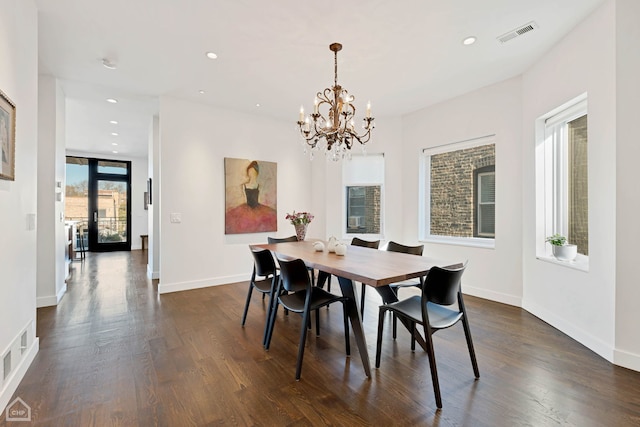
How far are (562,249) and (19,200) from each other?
4626mm

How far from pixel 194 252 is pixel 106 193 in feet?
19.5

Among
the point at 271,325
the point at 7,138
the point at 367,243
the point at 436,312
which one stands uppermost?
the point at 7,138

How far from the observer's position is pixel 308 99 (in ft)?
14.6

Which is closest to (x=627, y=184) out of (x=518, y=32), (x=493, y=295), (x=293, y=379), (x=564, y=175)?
(x=564, y=175)

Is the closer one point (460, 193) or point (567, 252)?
point (567, 252)

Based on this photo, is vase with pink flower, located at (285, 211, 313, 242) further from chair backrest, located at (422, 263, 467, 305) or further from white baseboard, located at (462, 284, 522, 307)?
white baseboard, located at (462, 284, 522, 307)

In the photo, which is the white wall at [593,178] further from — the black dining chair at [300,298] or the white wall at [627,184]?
the black dining chair at [300,298]

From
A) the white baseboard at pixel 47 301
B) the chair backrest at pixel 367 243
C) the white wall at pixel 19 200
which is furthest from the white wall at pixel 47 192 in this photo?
the chair backrest at pixel 367 243

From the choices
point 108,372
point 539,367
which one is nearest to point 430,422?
point 539,367

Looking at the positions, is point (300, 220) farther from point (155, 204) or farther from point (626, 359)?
point (626, 359)

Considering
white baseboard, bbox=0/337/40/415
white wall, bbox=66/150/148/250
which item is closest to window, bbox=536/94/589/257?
white baseboard, bbox=0/337/40/415

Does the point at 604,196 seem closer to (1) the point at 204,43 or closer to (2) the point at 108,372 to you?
(1) the point at 204,43

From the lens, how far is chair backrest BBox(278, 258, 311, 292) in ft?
7.30

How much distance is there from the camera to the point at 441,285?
1.91m
